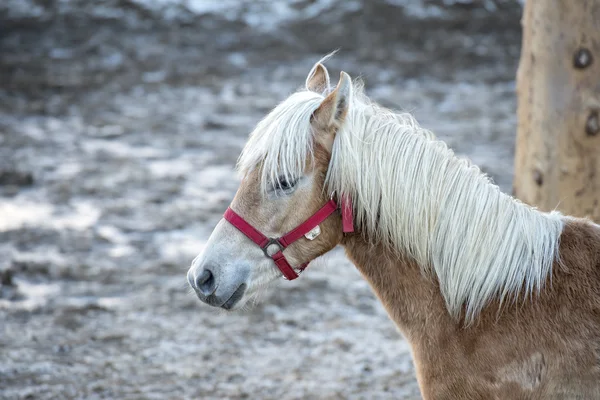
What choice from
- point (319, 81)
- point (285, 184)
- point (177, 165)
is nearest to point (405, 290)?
point (285, 184)

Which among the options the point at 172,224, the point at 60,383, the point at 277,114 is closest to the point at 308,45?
the point at 172,224

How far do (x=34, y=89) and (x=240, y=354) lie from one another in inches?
273

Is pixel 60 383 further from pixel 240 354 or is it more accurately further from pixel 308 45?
pixel 308 45

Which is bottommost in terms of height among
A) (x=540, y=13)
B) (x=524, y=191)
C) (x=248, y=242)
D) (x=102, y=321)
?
(x=102, y=321)

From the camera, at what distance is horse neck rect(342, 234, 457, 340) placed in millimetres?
2660

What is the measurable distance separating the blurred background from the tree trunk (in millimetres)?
1462

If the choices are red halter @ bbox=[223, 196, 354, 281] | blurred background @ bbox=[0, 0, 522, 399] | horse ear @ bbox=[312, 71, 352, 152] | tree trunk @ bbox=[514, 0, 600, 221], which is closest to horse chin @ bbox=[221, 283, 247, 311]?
red halter @ bbox=[223, 196, 354, 281]

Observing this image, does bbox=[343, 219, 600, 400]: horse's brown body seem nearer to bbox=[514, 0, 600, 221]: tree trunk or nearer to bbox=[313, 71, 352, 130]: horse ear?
bbox=[313, 71, 352, 130]: horse ear

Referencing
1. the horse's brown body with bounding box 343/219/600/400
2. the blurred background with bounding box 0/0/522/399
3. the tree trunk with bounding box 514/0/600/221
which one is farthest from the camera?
the blurred background with bounding box 0/0/522/399

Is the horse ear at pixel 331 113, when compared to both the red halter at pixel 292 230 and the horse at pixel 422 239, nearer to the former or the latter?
the horse at pixel 422 239

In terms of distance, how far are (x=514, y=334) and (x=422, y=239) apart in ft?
1.52

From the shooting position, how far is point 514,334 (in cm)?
254

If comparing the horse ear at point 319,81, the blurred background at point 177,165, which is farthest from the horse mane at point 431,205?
the blurred background at point 177,165

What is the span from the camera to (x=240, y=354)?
4.66 m
